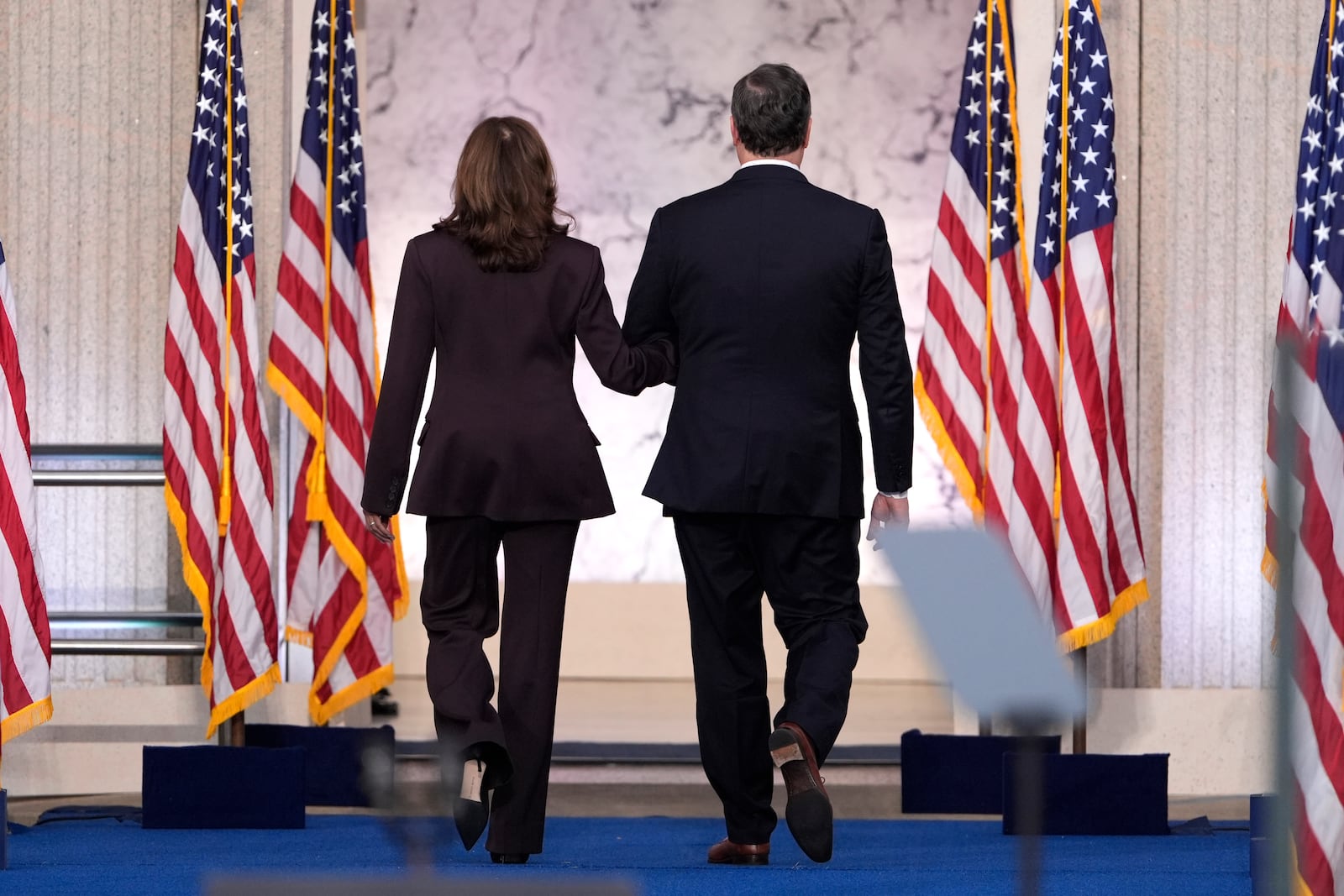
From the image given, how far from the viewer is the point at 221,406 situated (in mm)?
5109

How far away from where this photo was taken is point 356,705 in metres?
5.89

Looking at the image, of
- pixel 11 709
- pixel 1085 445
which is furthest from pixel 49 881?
pixel 1085 445

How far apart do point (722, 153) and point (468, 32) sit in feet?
4.99

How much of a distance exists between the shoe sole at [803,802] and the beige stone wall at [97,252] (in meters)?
2.98

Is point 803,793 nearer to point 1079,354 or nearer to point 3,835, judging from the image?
point 3,835

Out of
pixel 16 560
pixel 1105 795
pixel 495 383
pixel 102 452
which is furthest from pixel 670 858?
pixel 102 452

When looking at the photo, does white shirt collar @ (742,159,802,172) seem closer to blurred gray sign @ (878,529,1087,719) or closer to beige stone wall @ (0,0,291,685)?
blurred gray sign @ (878,529,1087,719)

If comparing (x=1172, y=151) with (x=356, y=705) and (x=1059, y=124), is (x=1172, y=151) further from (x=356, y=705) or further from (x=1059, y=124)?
(x=356, y=705)

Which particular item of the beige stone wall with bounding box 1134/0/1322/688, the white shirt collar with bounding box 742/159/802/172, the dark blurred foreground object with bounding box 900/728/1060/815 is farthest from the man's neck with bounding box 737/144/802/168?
the beige stone wall with bounding box 1134/0/1322/688

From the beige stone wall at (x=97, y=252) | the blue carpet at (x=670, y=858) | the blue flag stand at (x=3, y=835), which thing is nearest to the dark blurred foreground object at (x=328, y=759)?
the blue carpet at (x=670, y=858)

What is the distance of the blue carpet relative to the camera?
3270 millimetres

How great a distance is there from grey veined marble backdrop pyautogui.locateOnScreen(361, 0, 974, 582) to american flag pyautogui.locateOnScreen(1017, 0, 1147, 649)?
13.2 ft

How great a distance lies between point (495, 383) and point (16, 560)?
57.6 inches

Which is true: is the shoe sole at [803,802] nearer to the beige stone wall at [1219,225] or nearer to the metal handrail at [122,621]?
the metal handrail at [122,621]
